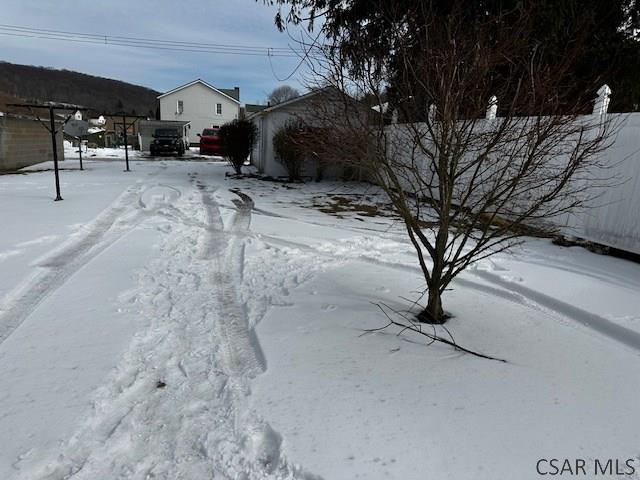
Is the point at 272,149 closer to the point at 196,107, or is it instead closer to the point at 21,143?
the point at 21,143

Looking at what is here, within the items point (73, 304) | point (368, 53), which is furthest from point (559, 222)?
point (73, 304)

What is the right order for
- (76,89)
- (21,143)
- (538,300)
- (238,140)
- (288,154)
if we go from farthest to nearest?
(76,89) → (21,143) → (238,140) → (288,154) → (538,300)

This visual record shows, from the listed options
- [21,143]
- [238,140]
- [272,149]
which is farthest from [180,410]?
[21,143]

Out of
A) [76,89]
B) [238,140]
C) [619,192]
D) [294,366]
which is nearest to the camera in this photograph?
[294,366]

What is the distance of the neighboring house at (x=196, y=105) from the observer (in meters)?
48.8

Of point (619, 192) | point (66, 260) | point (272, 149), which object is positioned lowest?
point (66, 260)

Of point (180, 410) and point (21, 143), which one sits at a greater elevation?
point (21, 143)

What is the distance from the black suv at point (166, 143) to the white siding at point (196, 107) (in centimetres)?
2141

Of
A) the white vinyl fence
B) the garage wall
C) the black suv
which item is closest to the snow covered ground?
the white vinyl fence

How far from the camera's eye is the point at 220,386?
2.71m

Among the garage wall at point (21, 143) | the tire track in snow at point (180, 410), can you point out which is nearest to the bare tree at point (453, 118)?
the tire track in snow at point (180, 410)

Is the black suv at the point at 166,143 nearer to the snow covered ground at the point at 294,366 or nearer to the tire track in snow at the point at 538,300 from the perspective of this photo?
the snow covered ground at the point at 294,366

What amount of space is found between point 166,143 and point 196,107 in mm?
24490

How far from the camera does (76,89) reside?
9838 centimetres
